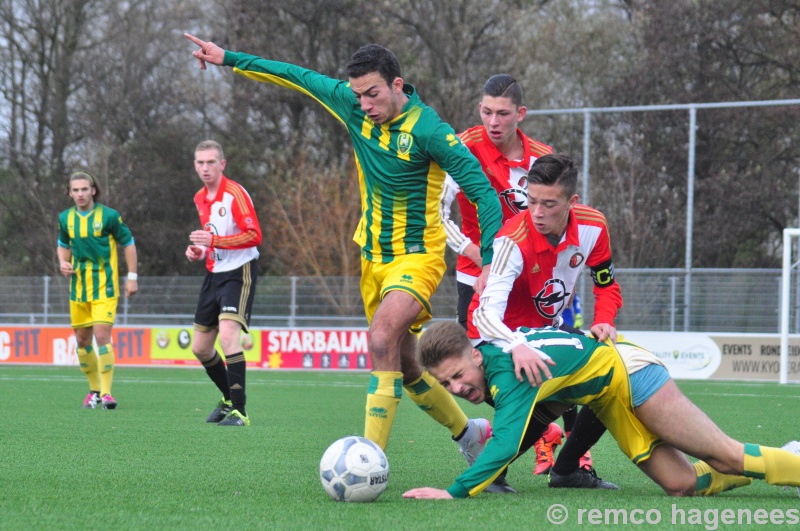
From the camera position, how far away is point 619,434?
5.01 meters

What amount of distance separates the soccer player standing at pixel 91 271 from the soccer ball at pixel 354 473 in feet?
20.0

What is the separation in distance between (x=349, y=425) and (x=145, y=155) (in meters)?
22.7

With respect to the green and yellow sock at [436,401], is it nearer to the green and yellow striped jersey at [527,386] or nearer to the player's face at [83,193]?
the green and yellow striped jersey at [527,386]

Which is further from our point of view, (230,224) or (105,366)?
(105,366)

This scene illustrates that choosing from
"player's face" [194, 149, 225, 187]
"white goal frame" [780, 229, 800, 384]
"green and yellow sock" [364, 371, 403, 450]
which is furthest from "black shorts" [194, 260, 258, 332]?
"white goal frame" [780, 229, 800, 384]

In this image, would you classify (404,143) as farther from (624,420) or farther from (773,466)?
(773,466)

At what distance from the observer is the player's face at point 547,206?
4.98m

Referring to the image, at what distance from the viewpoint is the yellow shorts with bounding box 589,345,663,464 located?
4891mm

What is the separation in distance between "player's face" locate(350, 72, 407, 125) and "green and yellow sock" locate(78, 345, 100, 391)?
5.95 meters

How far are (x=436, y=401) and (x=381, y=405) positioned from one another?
0.56 meters

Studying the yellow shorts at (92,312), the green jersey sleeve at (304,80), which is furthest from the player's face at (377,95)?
the yellow shorts at (92,312)

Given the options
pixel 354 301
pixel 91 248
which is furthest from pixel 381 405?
pixel 354 301

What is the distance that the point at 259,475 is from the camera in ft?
18.2

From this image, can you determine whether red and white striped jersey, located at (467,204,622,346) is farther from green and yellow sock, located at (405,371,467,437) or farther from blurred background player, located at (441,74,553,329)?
blurred background player, located at (441,74,553,329)
